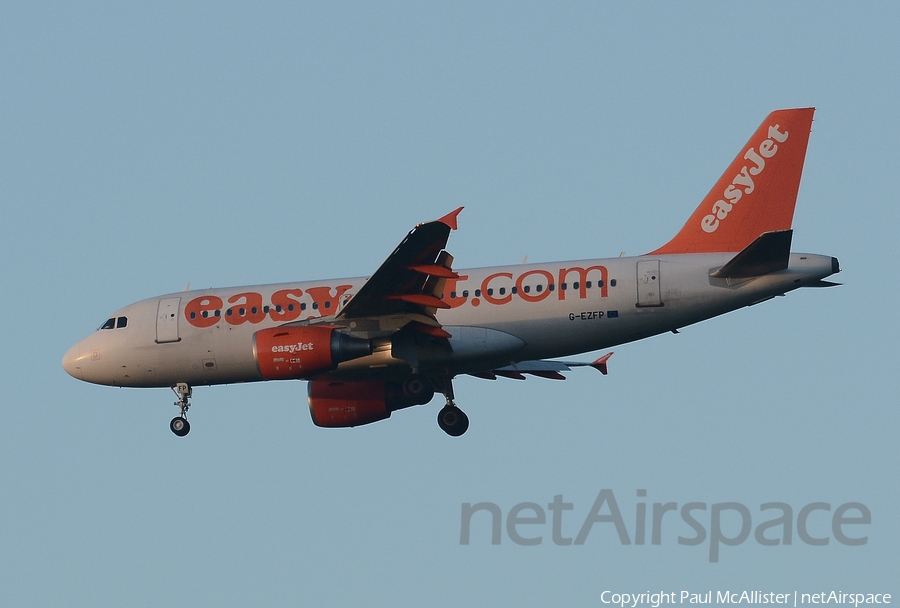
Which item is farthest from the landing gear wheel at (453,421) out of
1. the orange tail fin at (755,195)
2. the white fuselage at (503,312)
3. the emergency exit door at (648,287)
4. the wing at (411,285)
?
the orange tail fin at (755,195)

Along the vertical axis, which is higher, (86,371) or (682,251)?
(682,251)

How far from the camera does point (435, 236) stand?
106 feet

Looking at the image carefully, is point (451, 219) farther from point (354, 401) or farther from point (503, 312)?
point (354, 401)

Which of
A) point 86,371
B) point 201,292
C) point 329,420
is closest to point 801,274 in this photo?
point 329,420

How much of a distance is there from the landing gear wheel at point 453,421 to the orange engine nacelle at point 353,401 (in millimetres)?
1260

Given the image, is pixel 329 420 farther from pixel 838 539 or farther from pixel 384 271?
pixel 838 539

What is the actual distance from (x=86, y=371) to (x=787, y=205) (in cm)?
1864

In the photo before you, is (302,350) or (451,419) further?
(451,419)

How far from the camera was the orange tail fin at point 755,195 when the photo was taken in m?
35.9

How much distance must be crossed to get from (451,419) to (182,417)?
277 inches

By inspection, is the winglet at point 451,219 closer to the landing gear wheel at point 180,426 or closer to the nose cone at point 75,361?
the landing gear wheel at point 180,426

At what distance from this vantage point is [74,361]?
38875 mm

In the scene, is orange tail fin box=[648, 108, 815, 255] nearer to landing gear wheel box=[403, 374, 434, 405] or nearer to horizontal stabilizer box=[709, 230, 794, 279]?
horizontal stabilizer box=[709, 230, 794, 279]

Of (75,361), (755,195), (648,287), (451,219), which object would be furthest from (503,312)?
(75,361)
